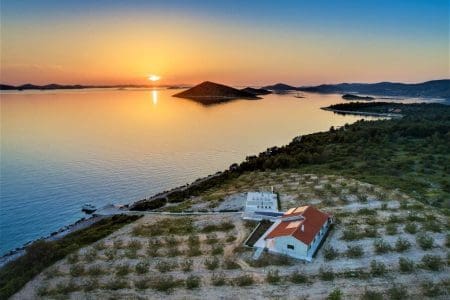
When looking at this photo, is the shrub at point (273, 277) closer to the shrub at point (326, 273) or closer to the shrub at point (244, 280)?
the shrub at point (244, 280)

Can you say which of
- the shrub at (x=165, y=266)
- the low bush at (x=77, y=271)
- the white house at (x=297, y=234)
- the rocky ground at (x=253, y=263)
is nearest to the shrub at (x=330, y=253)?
the rocky ground at (x=253, y=263)

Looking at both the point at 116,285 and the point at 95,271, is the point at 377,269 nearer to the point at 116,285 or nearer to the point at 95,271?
the point at 116,285

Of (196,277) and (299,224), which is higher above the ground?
(299,224)

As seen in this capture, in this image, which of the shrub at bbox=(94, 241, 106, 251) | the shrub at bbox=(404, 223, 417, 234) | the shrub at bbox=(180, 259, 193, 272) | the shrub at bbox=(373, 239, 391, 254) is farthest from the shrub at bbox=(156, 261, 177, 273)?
the shrub at bbox=(404, 223, 417, 234)

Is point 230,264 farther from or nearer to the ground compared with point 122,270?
farther from the ground

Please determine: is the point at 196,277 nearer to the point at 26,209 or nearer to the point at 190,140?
the point at 26,209

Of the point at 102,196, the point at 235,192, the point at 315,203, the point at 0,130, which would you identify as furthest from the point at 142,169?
the point at 0,130

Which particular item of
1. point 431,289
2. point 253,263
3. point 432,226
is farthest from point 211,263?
point 432,226

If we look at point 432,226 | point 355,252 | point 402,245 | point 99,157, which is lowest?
point 355,252
